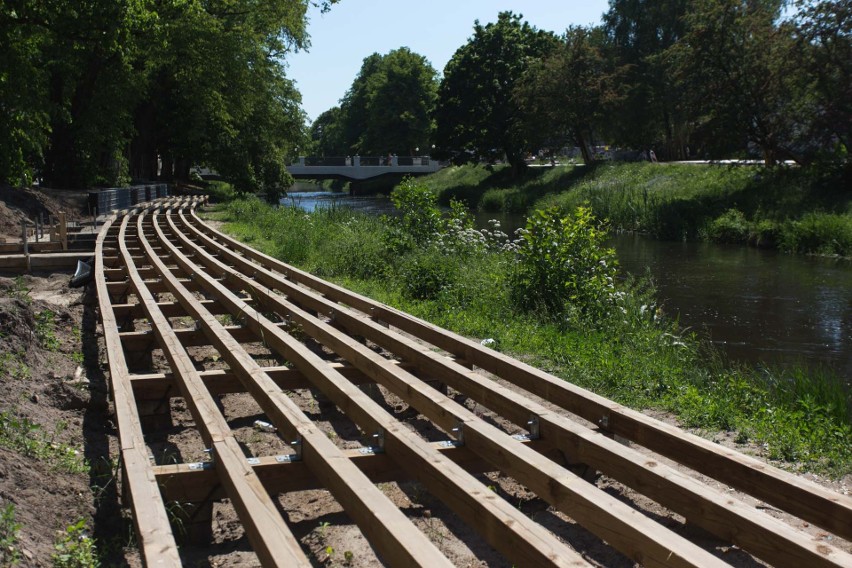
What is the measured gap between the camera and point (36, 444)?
4.93 meters

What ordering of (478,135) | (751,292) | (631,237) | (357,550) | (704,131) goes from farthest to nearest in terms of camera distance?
(478,135) → (704,131) → (631,237) → (751,292) → (357,550)

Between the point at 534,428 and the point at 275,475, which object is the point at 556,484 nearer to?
the point at 534,428

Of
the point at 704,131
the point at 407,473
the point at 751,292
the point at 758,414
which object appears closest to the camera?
the point at 407,473

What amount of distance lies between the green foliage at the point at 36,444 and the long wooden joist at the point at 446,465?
1.43ft

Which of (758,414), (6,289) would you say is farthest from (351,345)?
(6,289)

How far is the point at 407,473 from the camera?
4395 millimetres

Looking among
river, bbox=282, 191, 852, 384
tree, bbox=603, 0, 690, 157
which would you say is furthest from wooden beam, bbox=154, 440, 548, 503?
tree, bbox=603, 0, 690, 157

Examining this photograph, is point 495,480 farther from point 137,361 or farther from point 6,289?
point 6,289

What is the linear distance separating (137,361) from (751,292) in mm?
12264

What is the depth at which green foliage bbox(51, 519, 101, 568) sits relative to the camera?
3.60m

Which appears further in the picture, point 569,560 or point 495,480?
point 495,480

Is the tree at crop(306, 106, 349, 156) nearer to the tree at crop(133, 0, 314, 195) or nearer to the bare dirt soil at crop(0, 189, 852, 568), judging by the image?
the tree at crop(133, 0, 314, 195)

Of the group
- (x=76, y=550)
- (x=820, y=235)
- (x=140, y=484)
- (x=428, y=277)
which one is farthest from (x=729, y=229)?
(x=76, y=550)

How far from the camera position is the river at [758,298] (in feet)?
36.6
